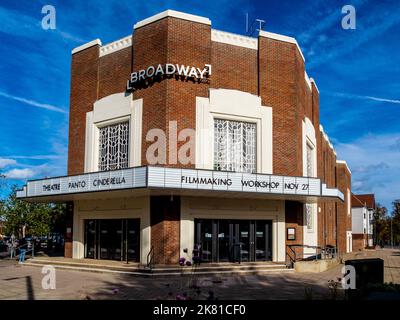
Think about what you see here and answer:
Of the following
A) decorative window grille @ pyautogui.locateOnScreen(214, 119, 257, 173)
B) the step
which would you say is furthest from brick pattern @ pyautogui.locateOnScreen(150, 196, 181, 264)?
decorative window grille @ pyautogui.locateOnScreen(214, 119, 257, 173)

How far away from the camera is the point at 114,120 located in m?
22.7

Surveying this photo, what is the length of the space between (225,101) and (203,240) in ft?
21.1

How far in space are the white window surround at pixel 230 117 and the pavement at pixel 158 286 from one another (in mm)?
5435

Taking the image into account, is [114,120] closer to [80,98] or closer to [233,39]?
[80,98]

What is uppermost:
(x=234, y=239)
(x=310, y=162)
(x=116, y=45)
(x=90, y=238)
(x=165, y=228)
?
(x=116, y=45)

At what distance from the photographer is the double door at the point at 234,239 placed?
20.8m

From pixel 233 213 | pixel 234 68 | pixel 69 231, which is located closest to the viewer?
pixel 233 213

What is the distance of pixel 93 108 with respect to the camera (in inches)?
931

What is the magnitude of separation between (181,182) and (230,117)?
16.6 ft

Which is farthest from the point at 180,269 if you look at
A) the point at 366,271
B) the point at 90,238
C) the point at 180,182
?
the point at 366,271

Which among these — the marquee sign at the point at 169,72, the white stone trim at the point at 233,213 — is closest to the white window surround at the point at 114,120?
the marquee sign at the point at 169,72

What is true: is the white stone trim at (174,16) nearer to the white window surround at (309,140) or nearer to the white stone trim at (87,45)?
the white stone trim at (87,45)

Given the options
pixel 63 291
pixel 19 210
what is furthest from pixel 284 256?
pixel 19 210
